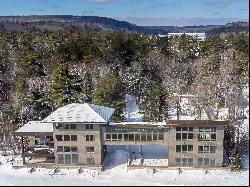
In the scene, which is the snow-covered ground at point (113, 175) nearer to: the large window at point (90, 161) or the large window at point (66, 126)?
the large window at point (90, 161)

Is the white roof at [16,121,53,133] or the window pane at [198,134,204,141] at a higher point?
the white roof at [16,121,53,133]

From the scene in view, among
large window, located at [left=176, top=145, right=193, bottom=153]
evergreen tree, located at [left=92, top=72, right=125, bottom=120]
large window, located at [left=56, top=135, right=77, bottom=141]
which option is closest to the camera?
large window, located at [left=176, top=145, right=193, bottom=153]

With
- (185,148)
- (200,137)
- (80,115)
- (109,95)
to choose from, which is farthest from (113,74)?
(200,137)

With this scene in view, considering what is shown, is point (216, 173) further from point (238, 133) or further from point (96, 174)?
point (96, 174)

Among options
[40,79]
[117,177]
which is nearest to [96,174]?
[117,177]

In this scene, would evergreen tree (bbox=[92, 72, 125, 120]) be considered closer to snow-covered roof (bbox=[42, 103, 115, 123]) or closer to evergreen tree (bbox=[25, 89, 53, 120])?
evergreen tree (bbox=[25, 89, 53, 120])

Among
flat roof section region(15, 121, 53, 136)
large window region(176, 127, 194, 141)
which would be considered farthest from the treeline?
large window region(176, 127, 194, 141)

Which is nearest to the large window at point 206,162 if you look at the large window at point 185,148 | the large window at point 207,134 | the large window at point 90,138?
the large window at point 185,148

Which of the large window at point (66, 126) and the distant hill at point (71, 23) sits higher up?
the distant hill at point (71, 23)
